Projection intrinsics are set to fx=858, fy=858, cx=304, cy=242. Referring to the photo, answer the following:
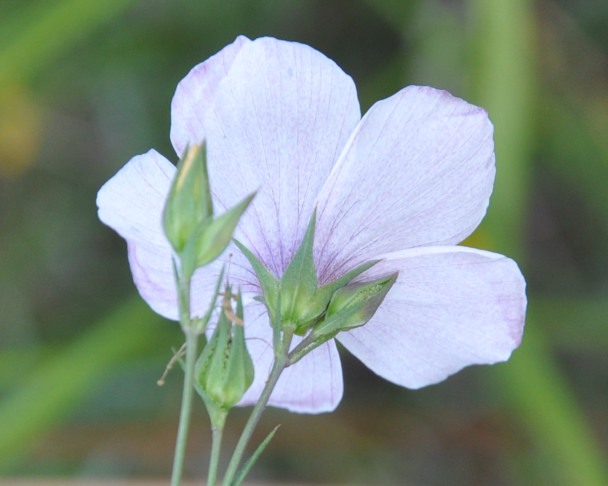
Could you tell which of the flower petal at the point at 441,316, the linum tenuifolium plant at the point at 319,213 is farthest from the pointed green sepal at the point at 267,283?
the flower petal at the point at 441,316

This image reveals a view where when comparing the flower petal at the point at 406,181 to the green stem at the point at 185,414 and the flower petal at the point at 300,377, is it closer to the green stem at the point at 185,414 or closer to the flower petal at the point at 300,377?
the flower petal at the point at 300,377

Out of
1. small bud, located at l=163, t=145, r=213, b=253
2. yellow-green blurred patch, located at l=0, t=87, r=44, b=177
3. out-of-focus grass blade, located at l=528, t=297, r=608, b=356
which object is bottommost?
out-of-focus grass blade, located at l=528, t=297, r=608, b=356

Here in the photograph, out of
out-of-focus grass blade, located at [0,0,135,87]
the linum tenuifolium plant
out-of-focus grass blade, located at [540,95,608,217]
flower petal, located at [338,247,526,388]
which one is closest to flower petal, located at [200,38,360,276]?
the linum tenuifolium plant

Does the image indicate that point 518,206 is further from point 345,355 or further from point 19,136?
point 19,136

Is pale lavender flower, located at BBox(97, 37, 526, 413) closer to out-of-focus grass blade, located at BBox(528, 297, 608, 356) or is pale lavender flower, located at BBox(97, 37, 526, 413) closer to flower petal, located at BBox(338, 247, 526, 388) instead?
flower petal, located at BBox(338, 247, 526, 388)

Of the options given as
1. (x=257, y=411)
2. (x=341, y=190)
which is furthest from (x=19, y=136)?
(x=257, y=411)
